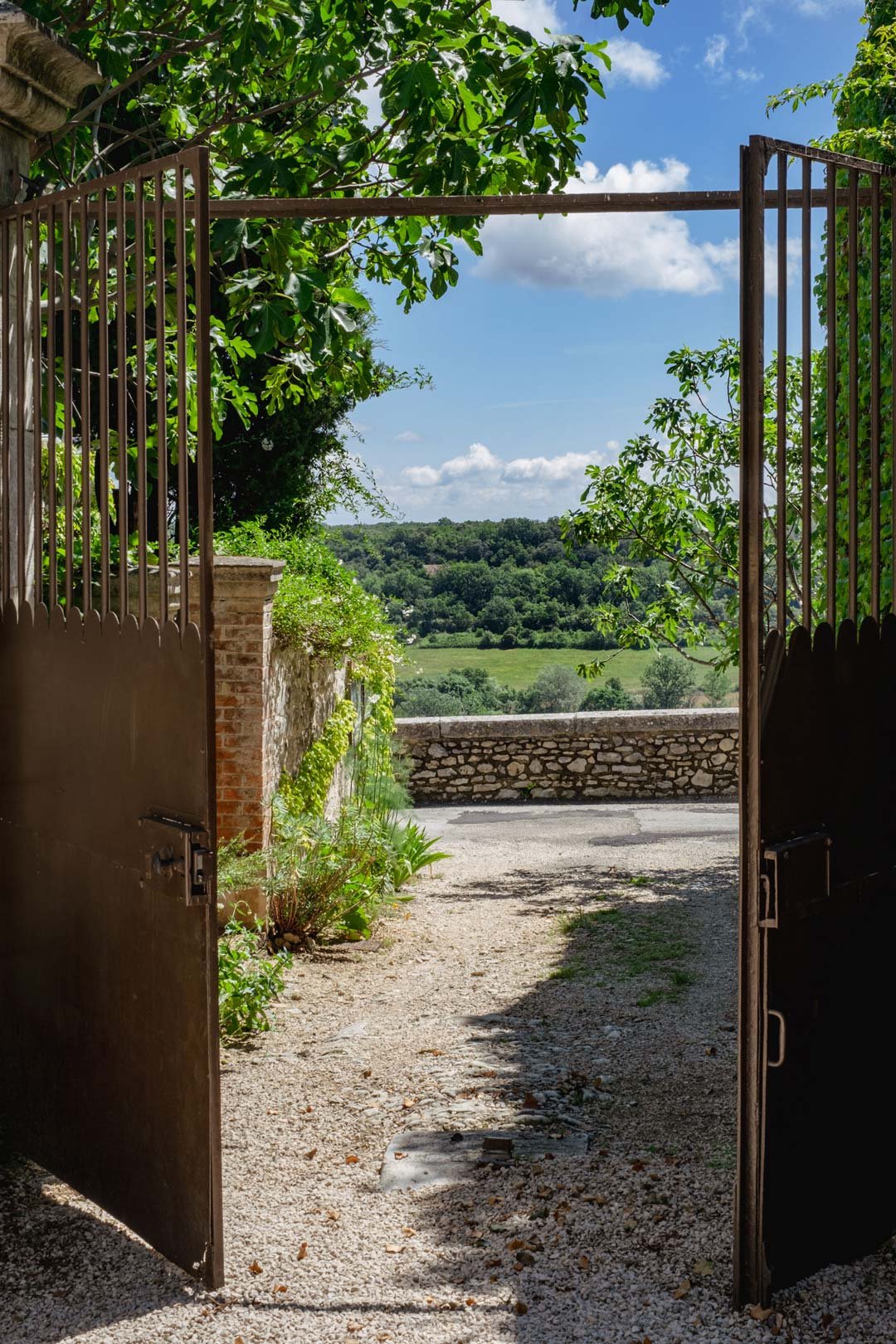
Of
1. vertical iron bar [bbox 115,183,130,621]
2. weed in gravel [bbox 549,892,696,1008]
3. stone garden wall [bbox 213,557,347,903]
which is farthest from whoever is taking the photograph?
stone garden wall [bbox 213,557,347,903]

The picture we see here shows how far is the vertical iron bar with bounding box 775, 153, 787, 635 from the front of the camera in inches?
118

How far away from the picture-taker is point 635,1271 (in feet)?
11.2

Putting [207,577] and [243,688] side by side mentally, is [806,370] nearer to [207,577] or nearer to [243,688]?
[207,577]

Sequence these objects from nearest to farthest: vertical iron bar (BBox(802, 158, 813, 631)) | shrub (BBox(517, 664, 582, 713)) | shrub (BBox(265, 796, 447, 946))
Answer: vertical iron bar (BBox(802, 158, 813, 631))
shrub (BBox(265, 796, 447, 946))
shrub (BBox(517, 664, 582, 713))

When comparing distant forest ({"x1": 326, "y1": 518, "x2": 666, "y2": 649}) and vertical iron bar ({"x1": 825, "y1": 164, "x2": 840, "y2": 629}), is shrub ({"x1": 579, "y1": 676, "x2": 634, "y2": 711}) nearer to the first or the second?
distant forest ({"x1": 326, "y1": 518, "x2": 666, "y2": 649})

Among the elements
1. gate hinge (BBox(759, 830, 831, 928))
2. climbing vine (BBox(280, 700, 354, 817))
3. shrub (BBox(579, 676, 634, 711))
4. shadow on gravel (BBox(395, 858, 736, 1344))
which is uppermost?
gate hinge (BBox(759, 830, 831, 928))

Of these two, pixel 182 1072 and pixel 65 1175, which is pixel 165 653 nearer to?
pixel 182 1072

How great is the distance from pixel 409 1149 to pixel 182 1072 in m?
1.54

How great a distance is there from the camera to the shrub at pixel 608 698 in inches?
1314

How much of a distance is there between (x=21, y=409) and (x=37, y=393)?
9 cm

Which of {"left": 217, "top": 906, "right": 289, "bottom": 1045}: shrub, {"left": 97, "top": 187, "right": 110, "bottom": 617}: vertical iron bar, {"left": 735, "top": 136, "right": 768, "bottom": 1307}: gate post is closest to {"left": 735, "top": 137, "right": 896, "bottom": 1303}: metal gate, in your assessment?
{"left": 735, "top": 136, "right": 768, "bottom": 1307}: gate post

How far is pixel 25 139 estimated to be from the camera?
4117 millimetres

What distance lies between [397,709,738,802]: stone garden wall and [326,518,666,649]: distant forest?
2322 cm

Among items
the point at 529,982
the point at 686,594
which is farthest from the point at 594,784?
the point at 529,982
